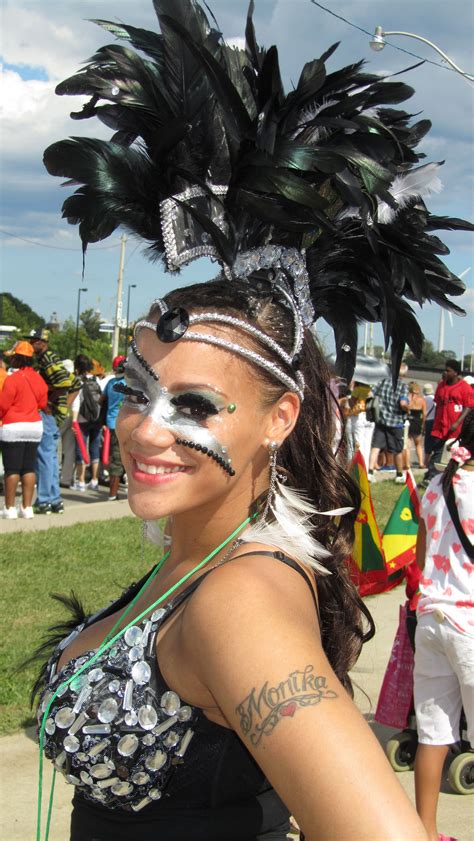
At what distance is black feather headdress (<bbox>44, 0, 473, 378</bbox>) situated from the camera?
1.99 meters

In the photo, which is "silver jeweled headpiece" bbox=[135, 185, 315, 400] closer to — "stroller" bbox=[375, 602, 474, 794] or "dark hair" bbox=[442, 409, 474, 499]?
"dark hair" bbox=[442, 409, 474, 499]

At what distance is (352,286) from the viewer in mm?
2361

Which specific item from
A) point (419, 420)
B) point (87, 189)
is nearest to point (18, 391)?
point (87, 189)

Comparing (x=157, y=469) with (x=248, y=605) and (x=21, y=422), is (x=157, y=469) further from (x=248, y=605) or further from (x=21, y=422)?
(x=21, y=422)

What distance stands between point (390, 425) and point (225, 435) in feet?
37.1

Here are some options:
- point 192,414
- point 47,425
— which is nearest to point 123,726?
point 192,414

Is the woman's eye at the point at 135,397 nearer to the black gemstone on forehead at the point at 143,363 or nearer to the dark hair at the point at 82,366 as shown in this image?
the black gemstone on forehead at the point at 143,363

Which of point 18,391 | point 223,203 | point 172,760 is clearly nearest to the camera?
point 172,760

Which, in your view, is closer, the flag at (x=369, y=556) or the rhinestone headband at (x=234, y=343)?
the rhinestone headband at (x=234, y=343)

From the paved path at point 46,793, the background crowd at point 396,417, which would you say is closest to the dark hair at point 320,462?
the paved path at point 46,793

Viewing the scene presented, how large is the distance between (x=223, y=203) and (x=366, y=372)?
11023 millimetres

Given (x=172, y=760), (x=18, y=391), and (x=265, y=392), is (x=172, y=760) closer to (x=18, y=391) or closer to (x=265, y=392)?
(x=265, y=392)

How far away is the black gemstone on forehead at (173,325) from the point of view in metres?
1.84

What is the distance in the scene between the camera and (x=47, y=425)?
9.99 metres
